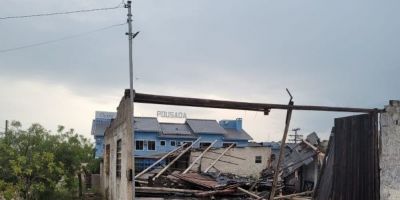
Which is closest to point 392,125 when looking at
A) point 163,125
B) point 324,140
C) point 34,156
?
point 324,140

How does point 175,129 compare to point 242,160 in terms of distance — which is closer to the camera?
point 242,160

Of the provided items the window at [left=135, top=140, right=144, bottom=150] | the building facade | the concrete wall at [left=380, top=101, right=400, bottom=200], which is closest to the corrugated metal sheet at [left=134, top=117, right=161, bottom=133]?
the building facade

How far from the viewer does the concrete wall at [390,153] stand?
30.4 feet

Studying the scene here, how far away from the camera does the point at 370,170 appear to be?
9.27 m

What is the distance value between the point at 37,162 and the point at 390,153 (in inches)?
605

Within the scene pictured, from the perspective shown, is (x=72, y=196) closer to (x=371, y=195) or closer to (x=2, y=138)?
(x=2, y=138)

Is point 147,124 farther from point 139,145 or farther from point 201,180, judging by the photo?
point 201,180

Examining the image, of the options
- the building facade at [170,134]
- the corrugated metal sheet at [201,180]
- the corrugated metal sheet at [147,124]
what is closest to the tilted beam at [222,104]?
the corrugated metal sheet at [201,180]

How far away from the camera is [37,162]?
2009cm

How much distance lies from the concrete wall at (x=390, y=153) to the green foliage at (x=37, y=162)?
15.0 meters

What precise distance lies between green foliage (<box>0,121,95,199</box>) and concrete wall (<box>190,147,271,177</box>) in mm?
6500

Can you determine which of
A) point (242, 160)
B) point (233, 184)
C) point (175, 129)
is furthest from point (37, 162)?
point (175, 129)

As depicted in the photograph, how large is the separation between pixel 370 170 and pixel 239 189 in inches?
333

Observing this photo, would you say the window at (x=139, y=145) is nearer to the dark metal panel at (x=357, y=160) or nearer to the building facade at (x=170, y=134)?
the building facade at (x=170, y=134)
